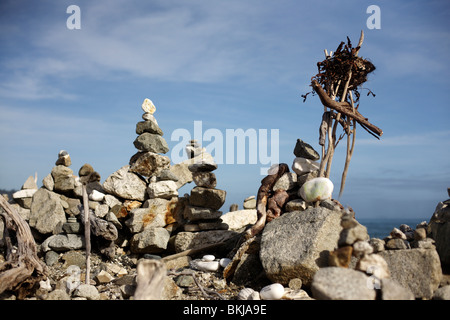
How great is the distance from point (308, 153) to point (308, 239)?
7.70 ft

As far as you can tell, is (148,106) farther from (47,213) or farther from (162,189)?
(47,213)

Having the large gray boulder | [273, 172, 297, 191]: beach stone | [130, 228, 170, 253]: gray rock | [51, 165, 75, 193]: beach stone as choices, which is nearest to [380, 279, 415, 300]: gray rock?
the large gray boulder

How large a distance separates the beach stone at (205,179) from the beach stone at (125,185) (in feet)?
5.58

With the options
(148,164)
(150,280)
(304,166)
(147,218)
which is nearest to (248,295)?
(150,280)

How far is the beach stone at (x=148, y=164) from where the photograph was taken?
10438 mm

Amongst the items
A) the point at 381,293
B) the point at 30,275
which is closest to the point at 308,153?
the point at 381,293

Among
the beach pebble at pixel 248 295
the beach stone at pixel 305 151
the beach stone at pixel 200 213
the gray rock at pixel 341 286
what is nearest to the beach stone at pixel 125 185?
the beach stone at pixel 200 213

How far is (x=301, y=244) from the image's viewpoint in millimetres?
6484

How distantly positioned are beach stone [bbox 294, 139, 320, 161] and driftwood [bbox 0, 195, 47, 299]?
5332 mm

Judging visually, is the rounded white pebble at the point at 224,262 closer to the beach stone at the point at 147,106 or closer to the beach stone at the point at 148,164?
the beach stone at the point at 148,164

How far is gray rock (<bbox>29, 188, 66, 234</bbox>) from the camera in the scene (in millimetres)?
10281

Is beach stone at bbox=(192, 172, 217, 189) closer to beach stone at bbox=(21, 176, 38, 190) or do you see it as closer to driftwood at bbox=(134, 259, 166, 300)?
driftwood at bbox=(134, 259, 166, 300)
